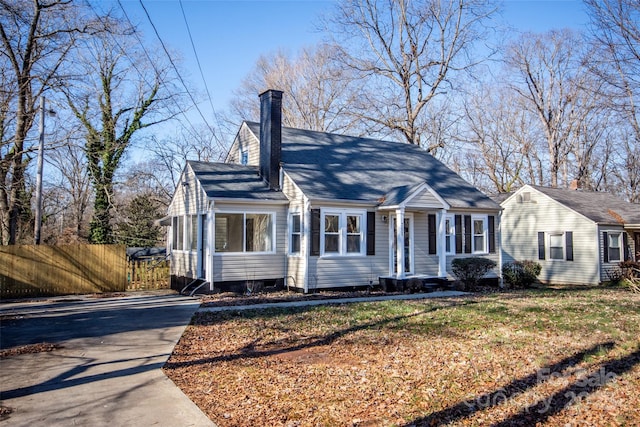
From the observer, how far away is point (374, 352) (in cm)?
718

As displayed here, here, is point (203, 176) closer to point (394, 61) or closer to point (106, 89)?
point (106, 89)

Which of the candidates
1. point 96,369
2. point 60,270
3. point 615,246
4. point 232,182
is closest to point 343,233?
point 232,182

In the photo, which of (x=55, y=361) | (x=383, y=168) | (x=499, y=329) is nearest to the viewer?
(x=55, y=361)

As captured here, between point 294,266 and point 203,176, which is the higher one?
point 203,176

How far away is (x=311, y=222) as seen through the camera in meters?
14.7

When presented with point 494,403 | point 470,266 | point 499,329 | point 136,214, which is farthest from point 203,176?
point 136,214

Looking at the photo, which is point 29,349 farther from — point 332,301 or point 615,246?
point 615,246

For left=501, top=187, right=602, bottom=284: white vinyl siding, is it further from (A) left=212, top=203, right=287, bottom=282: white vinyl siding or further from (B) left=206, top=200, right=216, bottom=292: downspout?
(B) left=206, top=200, right=216, bottom=292: downspout

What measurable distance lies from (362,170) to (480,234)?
17.0 ft

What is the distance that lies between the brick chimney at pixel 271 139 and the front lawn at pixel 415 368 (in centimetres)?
692

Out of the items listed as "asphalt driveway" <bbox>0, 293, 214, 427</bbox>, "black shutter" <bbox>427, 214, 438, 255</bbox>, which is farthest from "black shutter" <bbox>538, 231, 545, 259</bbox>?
"asphalt driveway" <bbox>0, 293, 214, 427</bbox>

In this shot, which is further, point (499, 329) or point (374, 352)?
point (499, 329)

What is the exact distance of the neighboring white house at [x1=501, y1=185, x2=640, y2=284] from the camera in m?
22.0

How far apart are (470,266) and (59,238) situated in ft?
85.6
